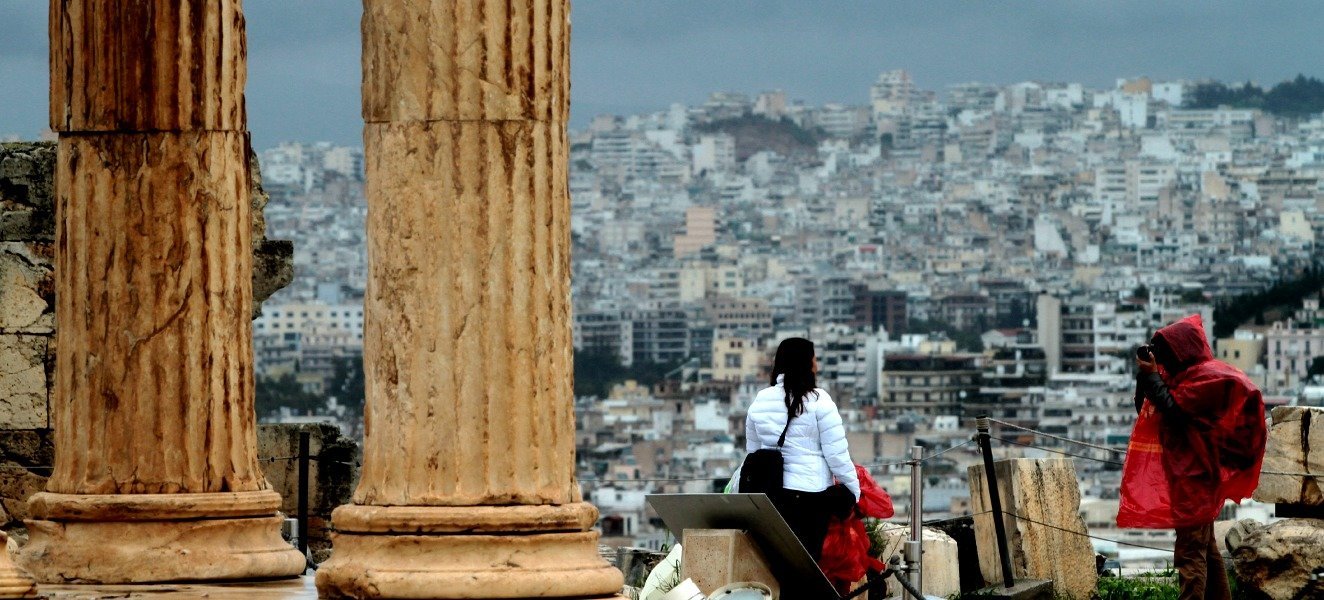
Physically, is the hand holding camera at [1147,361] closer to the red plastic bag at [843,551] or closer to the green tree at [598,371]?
the red plastic bag at [843,551]

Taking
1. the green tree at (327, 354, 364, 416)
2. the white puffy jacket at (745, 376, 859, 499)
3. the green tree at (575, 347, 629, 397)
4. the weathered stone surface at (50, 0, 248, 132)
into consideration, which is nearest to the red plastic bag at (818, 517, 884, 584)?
the white puffy jacket at (745, 376, 859, 499)

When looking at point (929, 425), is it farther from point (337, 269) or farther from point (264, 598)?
point (264, 598)

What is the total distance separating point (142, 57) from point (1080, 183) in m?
193

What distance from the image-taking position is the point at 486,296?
6.66 m

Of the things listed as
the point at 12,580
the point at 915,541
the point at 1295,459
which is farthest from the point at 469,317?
the point at 1295,459

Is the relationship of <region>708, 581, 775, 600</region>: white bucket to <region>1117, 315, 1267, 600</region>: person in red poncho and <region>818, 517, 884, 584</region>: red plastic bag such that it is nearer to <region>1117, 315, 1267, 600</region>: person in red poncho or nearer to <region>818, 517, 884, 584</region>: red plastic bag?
<region>818, 517, 884, 584</region>: red plastic bag

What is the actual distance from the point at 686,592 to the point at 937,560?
227 centimetres

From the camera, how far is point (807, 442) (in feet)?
27.5

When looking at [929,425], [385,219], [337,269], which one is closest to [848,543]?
[385,219]

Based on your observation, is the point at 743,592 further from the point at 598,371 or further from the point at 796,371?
the point at 598,371

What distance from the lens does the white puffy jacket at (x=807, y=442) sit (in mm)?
8344

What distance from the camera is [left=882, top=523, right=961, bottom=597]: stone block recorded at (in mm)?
9906

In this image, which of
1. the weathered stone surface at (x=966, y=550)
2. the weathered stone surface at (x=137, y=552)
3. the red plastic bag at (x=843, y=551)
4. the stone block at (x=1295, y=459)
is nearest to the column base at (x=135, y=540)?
the weathered stone surface at (x=137, y=552)

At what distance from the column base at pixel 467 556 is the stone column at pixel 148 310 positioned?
68.7 inches
